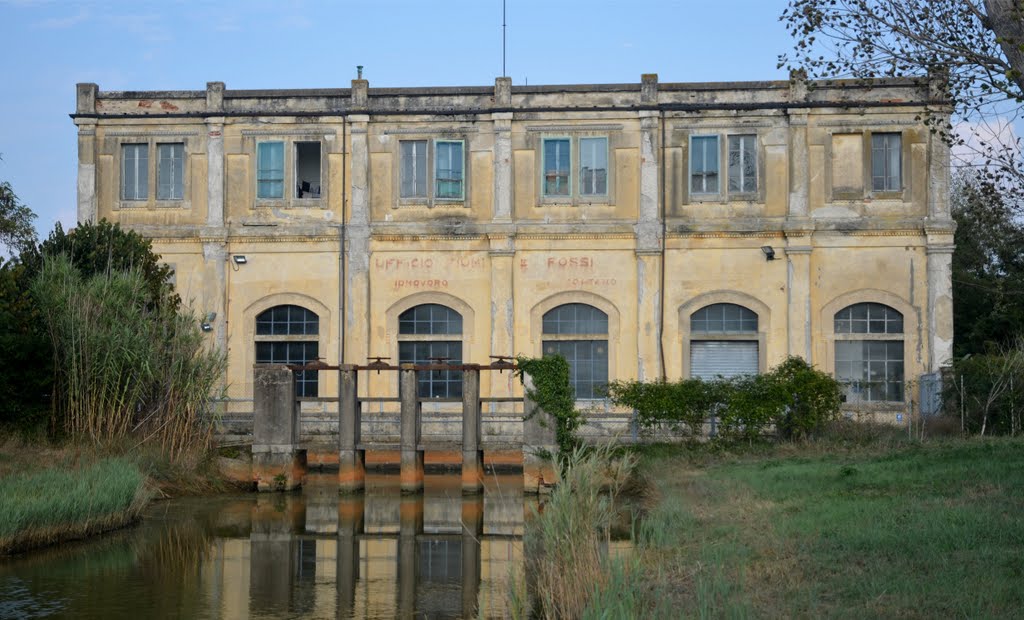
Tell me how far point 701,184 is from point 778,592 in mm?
20311

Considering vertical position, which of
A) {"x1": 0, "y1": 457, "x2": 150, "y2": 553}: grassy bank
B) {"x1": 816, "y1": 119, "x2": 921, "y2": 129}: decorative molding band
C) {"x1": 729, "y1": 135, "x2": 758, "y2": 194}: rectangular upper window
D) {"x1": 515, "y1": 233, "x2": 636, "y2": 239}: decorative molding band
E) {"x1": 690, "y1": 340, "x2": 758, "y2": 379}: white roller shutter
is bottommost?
{"x1": 0, "y1": 457, "x2": 150, "y2": 553}: grassy bank

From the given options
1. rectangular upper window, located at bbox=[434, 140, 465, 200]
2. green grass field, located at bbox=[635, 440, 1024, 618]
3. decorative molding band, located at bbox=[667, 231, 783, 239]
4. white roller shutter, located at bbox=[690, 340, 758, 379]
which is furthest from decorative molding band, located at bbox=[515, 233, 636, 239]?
green grass field, located at bbox=[635, 440, 1024, 618]

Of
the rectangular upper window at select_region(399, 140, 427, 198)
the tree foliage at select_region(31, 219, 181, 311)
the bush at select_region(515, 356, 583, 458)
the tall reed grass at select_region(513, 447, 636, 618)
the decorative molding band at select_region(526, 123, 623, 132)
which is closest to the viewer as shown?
the tall reed grass at select_region(513, 447, 636, 618)

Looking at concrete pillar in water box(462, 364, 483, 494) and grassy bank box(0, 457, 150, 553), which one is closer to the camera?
grassy bank box(0, 457, 150, 553)

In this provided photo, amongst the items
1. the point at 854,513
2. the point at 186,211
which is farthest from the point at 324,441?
the point at 854,513

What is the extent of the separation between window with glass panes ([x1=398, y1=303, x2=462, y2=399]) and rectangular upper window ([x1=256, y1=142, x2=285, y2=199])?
452cm

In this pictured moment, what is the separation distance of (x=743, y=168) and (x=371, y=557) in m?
16.6

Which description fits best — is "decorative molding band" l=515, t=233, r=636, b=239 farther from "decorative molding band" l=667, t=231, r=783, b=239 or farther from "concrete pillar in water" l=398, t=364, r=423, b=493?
"concrete pillar in water" l=398, t=364, r=423, b=493

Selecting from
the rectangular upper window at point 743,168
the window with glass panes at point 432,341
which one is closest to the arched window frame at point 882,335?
the rectangular upper window at point 743,168

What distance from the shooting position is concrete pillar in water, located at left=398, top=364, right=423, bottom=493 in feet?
76.9

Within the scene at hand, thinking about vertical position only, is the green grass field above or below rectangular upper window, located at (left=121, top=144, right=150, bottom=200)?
below

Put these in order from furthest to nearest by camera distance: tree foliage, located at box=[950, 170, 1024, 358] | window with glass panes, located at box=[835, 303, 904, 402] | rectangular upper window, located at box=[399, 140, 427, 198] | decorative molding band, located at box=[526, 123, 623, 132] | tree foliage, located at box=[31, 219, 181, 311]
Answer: tree foliage, located at box=[950, 170, 1024, 358] < rectangular upper window, located at box=[399, 140, 427, 198] < decorative molding band, located at box=[526, 123, 623, 132] < window with glass panes, located at box=[835, 303, 904, 402] < tree foliage, located at box=[31, 219, 181, 311]

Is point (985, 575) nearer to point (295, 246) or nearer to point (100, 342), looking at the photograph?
A: point (100, 342)

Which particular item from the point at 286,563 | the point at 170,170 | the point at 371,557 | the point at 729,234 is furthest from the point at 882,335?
the point at 170,170
